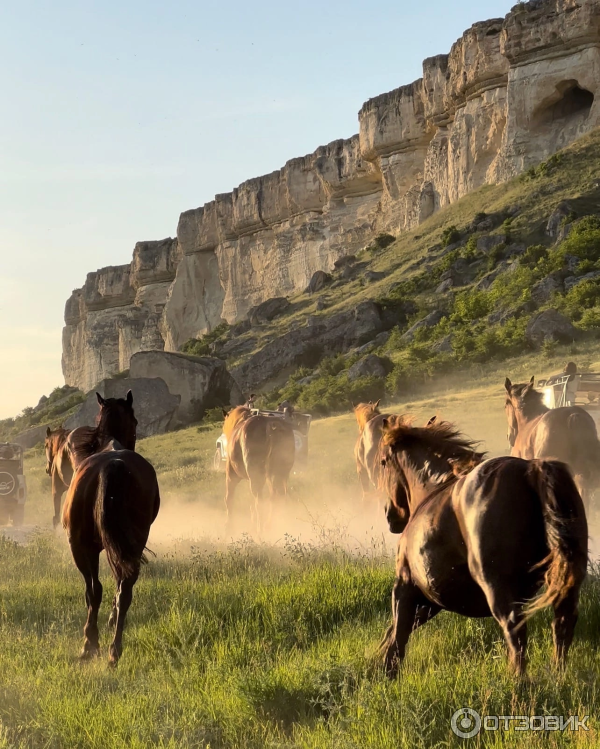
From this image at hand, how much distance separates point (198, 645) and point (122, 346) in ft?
331

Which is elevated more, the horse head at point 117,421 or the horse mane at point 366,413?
the horse head at point 117,421

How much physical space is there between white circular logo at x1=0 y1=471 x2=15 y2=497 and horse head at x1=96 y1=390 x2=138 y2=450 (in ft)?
37.0

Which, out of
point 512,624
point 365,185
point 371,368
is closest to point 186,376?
point 371,368

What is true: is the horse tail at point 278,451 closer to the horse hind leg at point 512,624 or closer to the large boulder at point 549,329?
the horse hind leg at point 512,624

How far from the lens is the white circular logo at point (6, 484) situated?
62.5 ft

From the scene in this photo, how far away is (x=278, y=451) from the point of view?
14219mm

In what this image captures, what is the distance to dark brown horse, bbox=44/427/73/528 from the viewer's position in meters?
14.0

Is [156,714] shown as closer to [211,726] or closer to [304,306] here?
[211,726]

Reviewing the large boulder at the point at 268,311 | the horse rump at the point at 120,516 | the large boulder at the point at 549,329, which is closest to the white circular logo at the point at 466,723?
the horse rump at the point at 120,516

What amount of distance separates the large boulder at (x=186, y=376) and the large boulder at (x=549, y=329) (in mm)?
13976

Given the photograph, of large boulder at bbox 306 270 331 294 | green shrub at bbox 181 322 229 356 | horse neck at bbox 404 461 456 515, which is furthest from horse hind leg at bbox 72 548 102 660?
green shrub at bbox 181 322 229 356

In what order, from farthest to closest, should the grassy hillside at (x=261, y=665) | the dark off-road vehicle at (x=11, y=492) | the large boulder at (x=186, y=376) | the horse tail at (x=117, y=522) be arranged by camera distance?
1. the large boulder at (x=186, y=376)
2. the dark off-road vehicle at (x=11, y=492)
3. the horse tail at (x=117, y=522)
4. the grassy hillside at (x=261, y=665)

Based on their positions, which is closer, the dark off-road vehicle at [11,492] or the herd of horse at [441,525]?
the herd of horse at [441,525]

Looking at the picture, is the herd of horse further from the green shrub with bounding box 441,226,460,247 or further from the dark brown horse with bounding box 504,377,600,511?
the green shrub with bounding box 441,226,460,247
